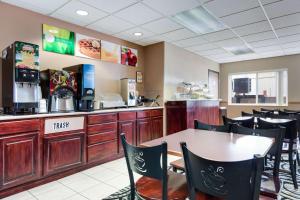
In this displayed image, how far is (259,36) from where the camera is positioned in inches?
185

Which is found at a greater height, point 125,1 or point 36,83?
point 125,1

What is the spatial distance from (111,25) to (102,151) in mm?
2538

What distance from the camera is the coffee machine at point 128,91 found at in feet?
15.0

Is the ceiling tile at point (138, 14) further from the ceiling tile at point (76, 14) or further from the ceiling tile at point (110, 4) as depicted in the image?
the ceiling tile at point (76, 14)

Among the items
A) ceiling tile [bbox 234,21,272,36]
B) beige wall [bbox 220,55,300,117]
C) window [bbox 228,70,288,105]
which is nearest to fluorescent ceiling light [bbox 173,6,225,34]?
ceiling tile [bbox 234,21,272,36]

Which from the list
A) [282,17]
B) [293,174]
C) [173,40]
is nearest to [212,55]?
[173,40]

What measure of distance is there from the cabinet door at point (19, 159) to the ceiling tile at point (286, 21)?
4680 mm

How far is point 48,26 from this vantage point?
3.57 meters

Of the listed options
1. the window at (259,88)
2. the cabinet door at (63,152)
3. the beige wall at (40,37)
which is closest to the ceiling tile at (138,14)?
the beige wall at (40,37)

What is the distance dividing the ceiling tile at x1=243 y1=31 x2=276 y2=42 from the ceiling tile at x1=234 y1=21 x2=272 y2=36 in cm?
23

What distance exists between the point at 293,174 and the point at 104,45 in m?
4.19

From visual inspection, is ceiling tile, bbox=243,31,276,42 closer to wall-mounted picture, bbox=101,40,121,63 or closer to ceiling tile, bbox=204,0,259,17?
ceiling tile, bbox=204,0,259,17

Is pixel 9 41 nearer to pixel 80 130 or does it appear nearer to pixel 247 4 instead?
pixel 80 130

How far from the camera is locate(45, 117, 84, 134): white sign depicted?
2.89 m
